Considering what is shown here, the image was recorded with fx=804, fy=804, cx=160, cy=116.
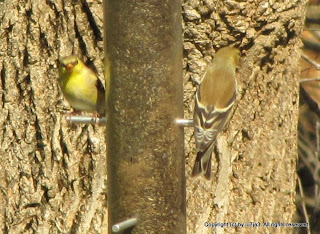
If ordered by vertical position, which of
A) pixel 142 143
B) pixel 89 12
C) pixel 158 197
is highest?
pixel 89 12

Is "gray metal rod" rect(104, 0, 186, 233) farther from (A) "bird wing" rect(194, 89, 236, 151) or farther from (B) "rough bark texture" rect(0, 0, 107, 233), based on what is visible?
(B) "rough bark texture" rect(0, 0, 107, 233)

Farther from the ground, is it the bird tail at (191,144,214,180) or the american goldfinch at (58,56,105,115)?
the american goldfinch at (58,56,105,115)

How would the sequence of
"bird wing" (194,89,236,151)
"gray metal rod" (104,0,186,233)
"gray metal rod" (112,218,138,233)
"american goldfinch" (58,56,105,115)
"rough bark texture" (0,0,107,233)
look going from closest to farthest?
"gray metal rod" (112,218,138,233)
"gray metal rod" (104,0,186,233)
"bird wing" (194,89,236,151)
"american goldfinch" (58,56,105,115)
"rough bark texture" (0,0,107,233)

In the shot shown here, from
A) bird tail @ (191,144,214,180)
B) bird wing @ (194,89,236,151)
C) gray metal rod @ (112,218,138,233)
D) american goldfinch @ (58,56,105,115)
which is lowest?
gray metal rod @ (112,218,138,233)

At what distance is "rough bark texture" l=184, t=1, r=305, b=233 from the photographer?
5039 millimetres

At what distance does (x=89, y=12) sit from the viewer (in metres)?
5.11

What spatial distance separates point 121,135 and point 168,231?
589 millimetres

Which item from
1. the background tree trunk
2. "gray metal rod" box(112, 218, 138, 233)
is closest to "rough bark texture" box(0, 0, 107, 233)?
the background tree trunk

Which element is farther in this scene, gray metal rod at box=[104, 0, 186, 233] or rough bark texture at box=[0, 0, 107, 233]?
rough bark texture at box=[0, 0, 107, 233]

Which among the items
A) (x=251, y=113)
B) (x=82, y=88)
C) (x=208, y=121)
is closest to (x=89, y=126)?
(x=82, y=88)

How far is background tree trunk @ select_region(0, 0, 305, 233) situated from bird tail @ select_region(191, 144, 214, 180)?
0.87ft

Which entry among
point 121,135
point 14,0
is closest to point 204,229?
point 121,135

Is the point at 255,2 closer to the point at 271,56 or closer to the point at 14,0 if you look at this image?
the point at 271,56

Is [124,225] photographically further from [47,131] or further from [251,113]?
[251,113]
